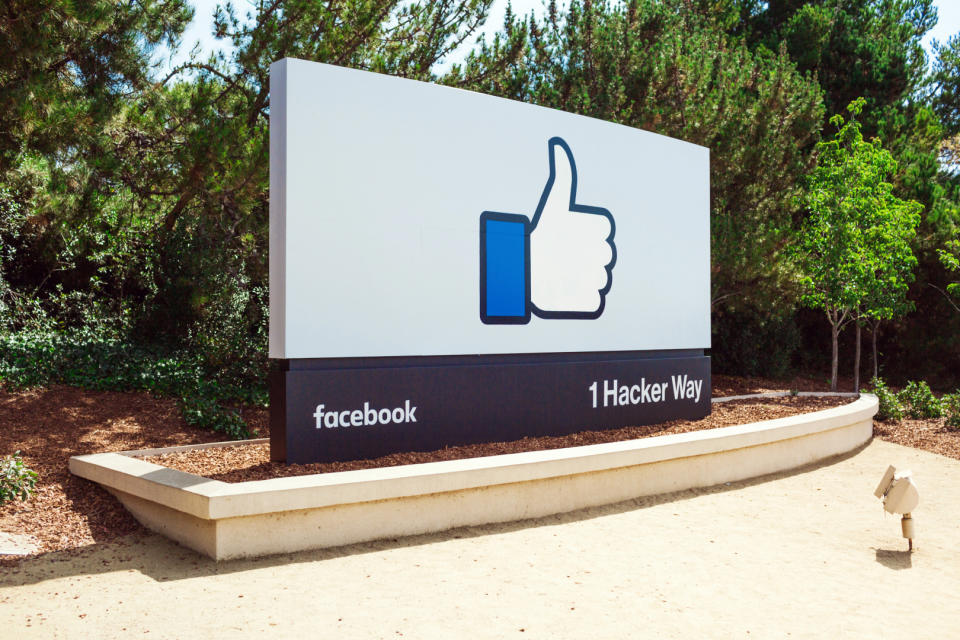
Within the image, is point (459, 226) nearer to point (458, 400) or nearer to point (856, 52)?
point (458, 400)

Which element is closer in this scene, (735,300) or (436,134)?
(436,134)

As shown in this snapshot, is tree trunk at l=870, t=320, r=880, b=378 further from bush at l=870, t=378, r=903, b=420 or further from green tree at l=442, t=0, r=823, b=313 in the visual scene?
bush at l=870, t=378, r=903, b=420

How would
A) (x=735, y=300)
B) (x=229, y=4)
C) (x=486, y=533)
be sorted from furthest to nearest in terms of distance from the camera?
1. (x=735, y=300)
2. (x=229, y=4)
3. (x=486, y=533)

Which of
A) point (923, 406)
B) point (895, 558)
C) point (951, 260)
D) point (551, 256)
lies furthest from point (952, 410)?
point (551, 256)

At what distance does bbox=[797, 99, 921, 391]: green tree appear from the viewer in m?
11.8

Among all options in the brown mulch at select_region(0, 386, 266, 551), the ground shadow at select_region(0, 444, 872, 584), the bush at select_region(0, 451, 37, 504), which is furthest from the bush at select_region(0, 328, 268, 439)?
the ground shadow at select_region(0, 444, 872, 584)

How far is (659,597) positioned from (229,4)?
345 inches

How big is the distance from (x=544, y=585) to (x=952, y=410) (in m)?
10.2

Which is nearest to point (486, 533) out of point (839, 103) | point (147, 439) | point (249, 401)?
point (147, 439)

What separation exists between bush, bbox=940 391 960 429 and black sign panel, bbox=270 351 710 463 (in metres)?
5.46

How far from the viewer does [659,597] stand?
14.7ft

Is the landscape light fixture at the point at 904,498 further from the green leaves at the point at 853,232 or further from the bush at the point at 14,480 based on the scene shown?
the green leaves at the point at 853,232

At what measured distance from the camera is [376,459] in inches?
242

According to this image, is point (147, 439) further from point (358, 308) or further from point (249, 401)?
point (358, 308)
